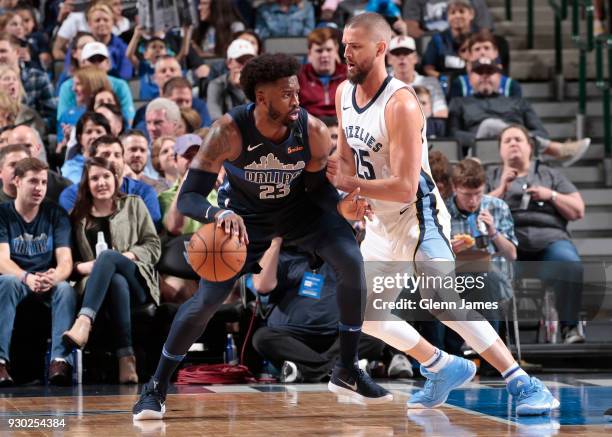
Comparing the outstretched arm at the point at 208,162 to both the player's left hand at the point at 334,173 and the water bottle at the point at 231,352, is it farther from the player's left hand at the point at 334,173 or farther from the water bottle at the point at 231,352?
the water bottle at the point at 231,352

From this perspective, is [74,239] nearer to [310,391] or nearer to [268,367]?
[268,367]

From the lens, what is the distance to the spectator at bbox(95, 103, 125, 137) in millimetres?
9648

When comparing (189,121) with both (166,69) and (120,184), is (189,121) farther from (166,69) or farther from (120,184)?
(120,184)

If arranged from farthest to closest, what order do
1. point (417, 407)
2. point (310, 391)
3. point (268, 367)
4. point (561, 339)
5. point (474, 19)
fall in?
1. point (474, 19)
2. point (561, 339)
3. point (268, 367)
4. point (310, 391)
5. point (417, 407)

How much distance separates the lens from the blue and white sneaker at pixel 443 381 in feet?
19.8

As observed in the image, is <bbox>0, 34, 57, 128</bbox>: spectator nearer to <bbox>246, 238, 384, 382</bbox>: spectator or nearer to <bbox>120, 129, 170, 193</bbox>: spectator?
<bbox>120, 129, 170, 193</bbox>: spectator

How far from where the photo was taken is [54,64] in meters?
11.7

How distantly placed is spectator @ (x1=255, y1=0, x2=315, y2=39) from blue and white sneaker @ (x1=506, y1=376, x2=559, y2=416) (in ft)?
21.8

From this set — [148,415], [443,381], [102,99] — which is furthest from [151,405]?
[102,99]

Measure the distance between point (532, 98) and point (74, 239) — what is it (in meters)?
5.55

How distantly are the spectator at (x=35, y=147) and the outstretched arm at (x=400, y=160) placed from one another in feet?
11.9

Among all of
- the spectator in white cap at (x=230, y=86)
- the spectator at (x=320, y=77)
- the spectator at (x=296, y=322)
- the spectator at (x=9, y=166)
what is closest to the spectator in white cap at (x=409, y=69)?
the spectator at (x=320, y=77)

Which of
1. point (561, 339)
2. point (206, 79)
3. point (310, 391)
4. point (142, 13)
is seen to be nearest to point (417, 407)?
point (310, 391)

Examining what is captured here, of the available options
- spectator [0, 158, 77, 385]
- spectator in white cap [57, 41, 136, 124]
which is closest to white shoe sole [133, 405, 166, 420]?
spectator [0, 158, 77, 385]
